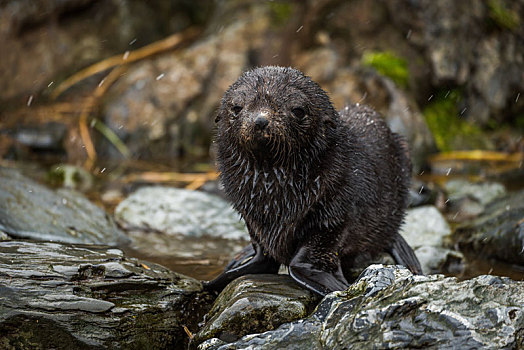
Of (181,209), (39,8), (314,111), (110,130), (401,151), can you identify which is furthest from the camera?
(39,8)

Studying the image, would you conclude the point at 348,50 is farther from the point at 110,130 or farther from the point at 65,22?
the point at 65,22

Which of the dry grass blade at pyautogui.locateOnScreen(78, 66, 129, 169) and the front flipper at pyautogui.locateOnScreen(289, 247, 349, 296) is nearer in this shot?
the front flipper at pyautogui.locateOnScreen(289, 247, 349, 296)

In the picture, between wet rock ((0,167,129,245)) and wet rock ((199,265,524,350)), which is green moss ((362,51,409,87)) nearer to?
wet rock ((0,167,129,245))

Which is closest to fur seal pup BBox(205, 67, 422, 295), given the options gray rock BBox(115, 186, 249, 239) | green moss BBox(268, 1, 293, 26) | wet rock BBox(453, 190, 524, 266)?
wet rock BBox(453, 190, 524, 266)

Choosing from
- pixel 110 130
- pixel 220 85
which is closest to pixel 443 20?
pixel 220 85

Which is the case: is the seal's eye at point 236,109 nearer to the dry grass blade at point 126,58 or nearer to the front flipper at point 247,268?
the front flipper at point 247,268

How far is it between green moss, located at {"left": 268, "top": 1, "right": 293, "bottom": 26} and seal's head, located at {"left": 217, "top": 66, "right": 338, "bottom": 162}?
7.71m

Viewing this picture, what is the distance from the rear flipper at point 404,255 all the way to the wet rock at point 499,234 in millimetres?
1117

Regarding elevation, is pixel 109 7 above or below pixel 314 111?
above

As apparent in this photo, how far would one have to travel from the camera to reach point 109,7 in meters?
13.6

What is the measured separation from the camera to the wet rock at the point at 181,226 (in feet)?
21.2

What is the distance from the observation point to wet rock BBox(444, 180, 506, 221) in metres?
8.20

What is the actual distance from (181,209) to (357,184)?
3282 mm

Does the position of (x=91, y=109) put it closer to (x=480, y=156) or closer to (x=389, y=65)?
(x=389, y=65)
